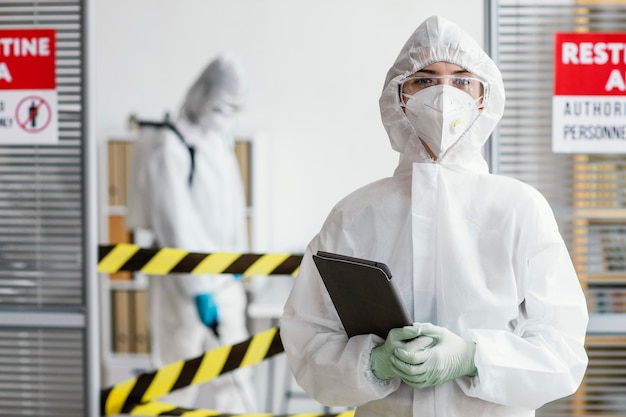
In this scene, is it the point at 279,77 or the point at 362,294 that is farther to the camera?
the point at 279,77

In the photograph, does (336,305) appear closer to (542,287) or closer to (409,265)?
(409,265)

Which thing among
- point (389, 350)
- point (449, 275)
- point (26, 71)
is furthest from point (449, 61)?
point (26, 71)

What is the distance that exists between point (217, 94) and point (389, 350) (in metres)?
2.45

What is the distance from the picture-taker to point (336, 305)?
57.2 inches

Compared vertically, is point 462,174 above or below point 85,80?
below

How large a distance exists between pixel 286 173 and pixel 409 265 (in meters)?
3.49

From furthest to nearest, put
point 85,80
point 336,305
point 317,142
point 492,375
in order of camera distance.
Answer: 1. point 317,142
2. point 85,80
3. point 336,305
4. point 492,375

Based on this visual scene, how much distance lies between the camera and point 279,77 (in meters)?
4.87

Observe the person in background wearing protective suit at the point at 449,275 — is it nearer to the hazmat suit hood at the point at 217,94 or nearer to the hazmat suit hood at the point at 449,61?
the hazmat suit hood at the point at 449,61

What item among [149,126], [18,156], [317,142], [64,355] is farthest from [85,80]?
[317,142]

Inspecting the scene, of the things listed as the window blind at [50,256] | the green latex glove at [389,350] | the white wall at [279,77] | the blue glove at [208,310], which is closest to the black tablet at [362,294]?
the green latex glove at [389,350]

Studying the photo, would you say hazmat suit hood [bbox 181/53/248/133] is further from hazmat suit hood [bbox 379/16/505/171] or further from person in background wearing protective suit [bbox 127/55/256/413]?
hazmat suit hood [bbox 379/16/505/171]

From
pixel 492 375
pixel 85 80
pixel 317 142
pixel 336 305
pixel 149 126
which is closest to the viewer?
pixel 492 375

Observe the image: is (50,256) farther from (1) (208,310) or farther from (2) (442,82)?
(2) (442,82)
